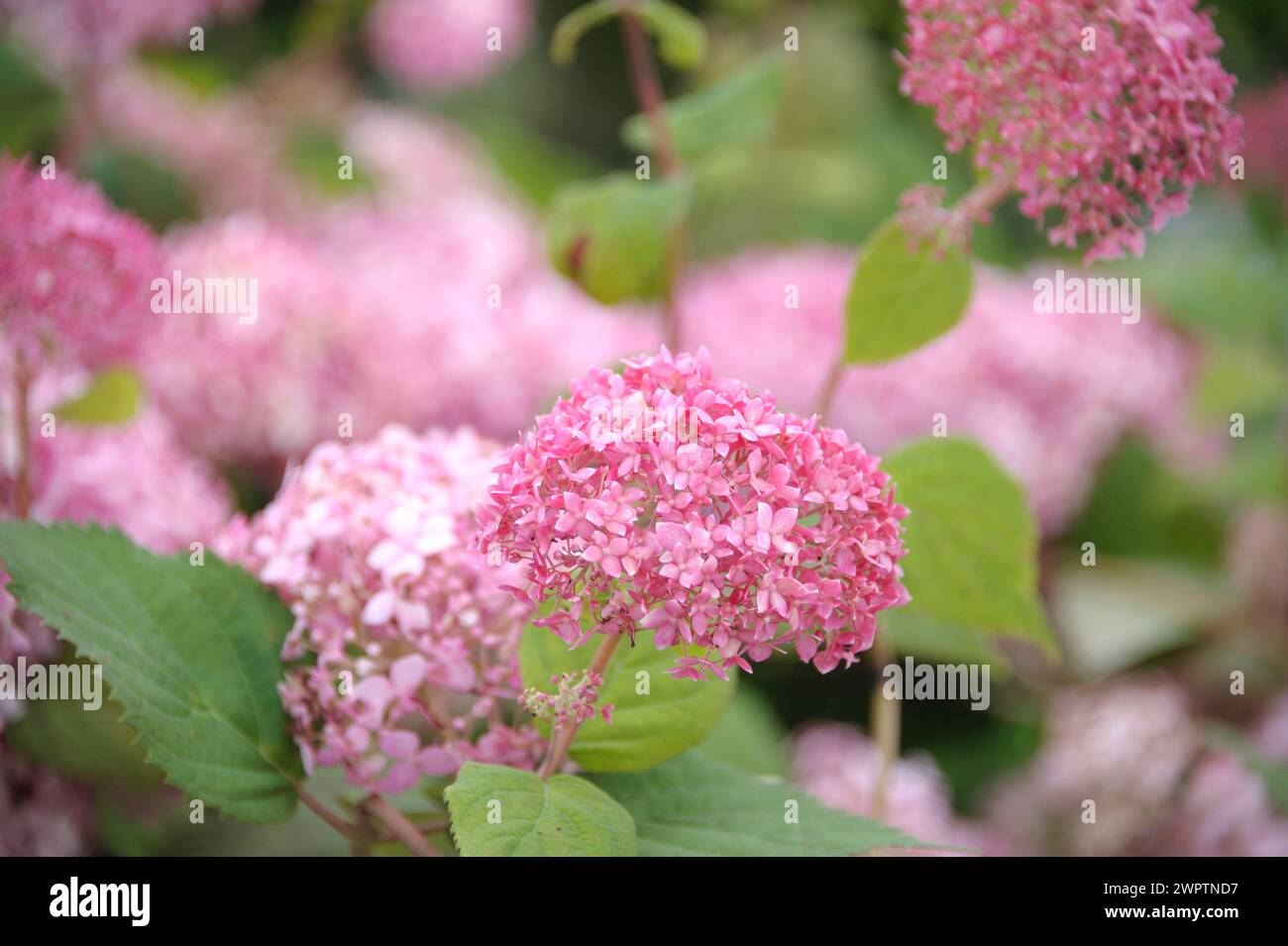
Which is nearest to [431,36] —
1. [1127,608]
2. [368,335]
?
[368,335]

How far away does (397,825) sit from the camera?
40 centimetres

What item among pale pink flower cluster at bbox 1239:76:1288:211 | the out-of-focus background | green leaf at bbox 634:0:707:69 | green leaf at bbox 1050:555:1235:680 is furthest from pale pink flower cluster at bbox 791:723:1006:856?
pale pink flower cluster at bbox 1239:76:1288:211

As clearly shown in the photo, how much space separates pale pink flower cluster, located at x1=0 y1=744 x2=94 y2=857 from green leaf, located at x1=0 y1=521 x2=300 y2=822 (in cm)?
18

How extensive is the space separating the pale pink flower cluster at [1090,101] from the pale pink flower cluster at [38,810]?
471 mm

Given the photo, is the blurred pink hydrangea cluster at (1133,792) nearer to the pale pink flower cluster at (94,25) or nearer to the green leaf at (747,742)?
the green leaf at (747,742)

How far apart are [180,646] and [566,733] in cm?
14

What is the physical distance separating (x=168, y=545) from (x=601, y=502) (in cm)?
33

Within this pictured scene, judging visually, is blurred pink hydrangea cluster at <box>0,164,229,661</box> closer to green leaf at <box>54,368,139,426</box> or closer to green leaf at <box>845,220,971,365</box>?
green leaf at <box>54,368,139,426</box>

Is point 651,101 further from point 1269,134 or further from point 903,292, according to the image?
point 1269,134

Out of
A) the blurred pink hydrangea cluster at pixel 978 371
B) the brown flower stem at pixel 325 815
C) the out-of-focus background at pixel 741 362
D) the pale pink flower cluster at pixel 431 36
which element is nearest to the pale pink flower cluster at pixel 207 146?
the out-of-focus background at pixel 741 362

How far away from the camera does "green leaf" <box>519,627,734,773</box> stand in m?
0.40

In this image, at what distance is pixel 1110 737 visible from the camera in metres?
0.79
